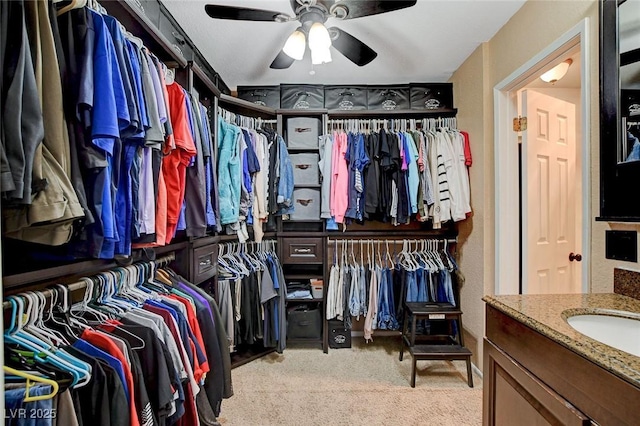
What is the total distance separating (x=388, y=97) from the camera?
285cm

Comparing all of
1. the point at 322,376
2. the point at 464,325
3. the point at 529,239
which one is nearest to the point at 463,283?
the point at 464,325

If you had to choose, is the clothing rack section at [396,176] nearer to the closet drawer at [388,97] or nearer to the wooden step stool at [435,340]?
the closet drawer at [388,97]

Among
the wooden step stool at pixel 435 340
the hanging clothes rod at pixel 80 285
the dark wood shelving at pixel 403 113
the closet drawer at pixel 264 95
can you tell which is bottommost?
the wooden step stool at pixel 435 340

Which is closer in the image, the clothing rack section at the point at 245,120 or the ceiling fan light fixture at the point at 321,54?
the ceiling fan light fixture at the point at 321,54

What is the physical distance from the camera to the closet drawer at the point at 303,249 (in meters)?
2.67

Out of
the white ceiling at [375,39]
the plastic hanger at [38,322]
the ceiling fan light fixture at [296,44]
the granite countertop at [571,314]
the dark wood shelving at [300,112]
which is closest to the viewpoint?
the granite countertop at [571,314]

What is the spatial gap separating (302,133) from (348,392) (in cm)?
205

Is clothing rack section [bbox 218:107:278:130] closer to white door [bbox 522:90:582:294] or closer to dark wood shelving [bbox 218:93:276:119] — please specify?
dark wood shelving [bbox 218:93:276:119]

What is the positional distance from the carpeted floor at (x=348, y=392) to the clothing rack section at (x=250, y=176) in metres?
1.04

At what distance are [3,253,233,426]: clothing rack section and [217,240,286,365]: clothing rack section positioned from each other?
69 centimetres

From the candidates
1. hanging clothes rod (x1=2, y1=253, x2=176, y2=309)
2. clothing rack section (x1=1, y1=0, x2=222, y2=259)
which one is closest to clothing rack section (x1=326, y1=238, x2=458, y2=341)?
hanging clothes rod (x1=2, y1=253, x2=176, y2=309)

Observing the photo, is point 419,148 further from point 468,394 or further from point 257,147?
point 468,394

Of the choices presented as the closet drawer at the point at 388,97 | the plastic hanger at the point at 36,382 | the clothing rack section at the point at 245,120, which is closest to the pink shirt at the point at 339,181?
the closet drawer at the point at 388,97

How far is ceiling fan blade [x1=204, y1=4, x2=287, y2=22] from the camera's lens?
5.04ft
